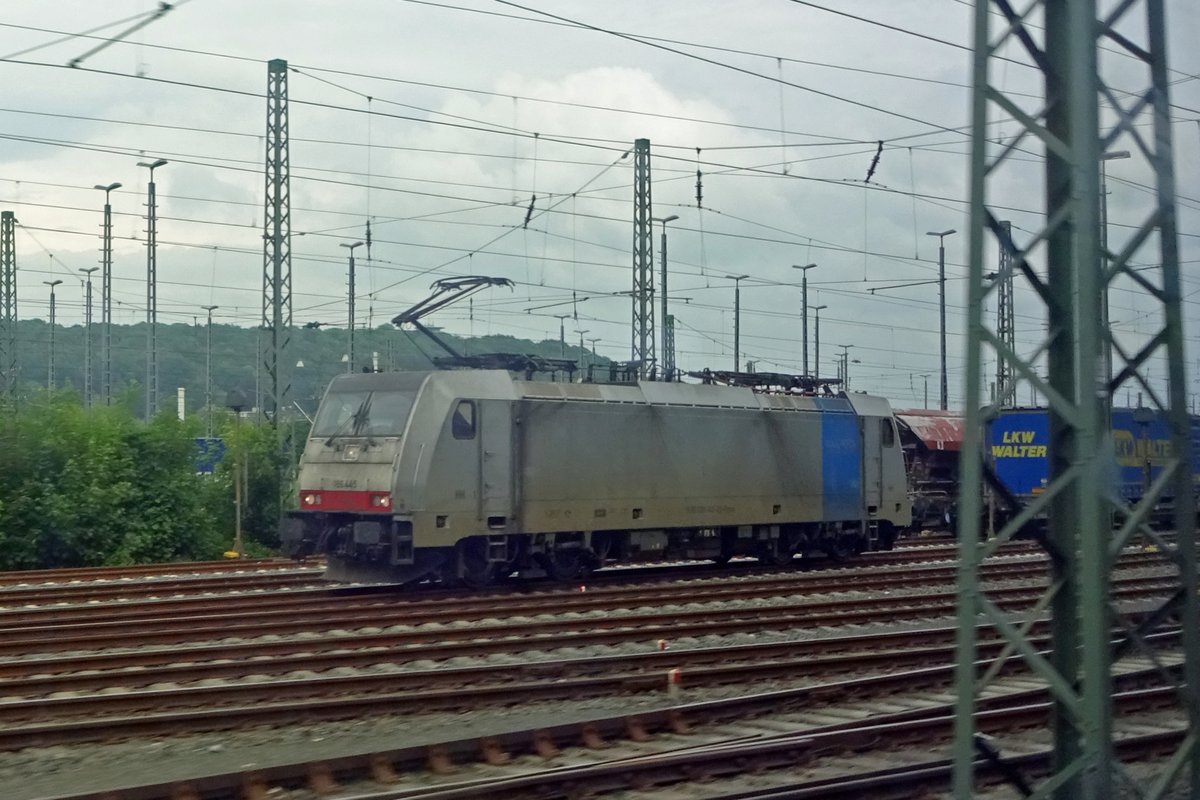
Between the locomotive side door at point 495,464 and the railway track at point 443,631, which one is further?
the locomotive side door at point 495,464

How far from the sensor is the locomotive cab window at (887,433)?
24498 mm

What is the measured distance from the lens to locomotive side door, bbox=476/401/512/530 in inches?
711

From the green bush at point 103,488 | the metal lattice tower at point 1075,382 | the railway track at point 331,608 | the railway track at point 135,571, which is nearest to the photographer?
the metal lattice tower at point 1075,382

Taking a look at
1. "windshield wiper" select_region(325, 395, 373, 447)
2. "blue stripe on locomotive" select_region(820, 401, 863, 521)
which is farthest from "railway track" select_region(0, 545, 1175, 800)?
"blue stripe on locomotive" select_region(820, 401, 863, 521)

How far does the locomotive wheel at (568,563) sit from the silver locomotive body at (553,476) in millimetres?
37

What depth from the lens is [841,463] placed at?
23.5m

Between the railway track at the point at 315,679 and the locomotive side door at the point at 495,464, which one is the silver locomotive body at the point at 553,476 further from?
the railway track at the point at 315,679

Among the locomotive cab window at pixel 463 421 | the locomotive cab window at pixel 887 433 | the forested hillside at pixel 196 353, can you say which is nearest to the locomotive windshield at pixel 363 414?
the locomotive cab window at pixel 463 421

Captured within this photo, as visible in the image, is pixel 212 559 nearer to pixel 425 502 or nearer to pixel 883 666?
pixel 425 502

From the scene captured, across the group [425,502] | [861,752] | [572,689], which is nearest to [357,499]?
[425,502]

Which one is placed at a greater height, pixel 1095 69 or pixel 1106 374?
pixel 1095 69

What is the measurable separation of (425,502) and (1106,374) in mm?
12443

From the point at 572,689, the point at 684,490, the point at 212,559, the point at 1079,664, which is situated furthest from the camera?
the point at 212,559

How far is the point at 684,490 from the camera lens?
20.7 m
